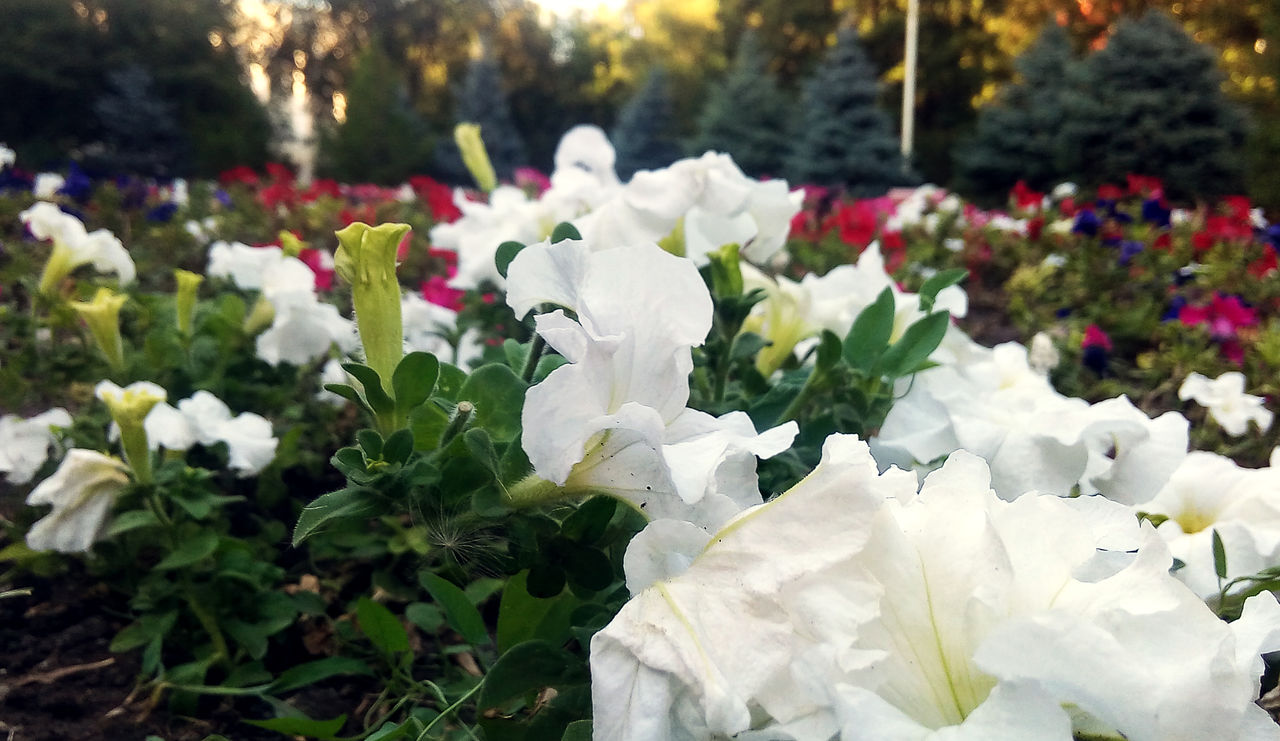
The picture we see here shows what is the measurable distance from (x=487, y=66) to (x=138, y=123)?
5816mm

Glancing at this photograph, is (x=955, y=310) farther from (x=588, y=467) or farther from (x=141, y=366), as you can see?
(x=141, y=366)

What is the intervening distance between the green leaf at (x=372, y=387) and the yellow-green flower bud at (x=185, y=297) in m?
0.71

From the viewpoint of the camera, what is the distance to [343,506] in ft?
1.85

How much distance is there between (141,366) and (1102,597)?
132 cm

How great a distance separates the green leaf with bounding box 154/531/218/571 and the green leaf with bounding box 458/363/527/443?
0.59 metres

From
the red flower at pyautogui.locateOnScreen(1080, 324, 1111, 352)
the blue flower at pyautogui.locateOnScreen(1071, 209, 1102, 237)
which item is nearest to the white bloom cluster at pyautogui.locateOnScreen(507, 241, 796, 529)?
the red flower at pyautogui.locateOnScreen(1080, 324, 1111, 352)

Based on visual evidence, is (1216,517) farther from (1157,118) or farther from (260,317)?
(1157,118)

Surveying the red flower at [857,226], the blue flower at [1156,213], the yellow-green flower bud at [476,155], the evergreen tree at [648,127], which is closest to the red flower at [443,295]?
the yellow-green flower bud at [476,155]

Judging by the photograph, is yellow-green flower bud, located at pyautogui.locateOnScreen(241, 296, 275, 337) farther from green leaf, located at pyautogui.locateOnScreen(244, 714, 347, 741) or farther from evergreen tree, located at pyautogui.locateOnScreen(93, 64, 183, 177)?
evergreen tree, located at pyautogui.locateOnScreen(93, 64, 183, 177)

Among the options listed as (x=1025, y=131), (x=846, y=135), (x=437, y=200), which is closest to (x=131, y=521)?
(x=437, y=200)

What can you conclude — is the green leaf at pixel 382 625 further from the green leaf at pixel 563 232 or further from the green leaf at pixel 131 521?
the green leaf at pixel 563 232

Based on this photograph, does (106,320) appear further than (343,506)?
Yes

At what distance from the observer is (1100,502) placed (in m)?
0.51

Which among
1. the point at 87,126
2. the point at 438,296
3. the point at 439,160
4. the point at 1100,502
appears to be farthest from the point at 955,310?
the point at 87,126
